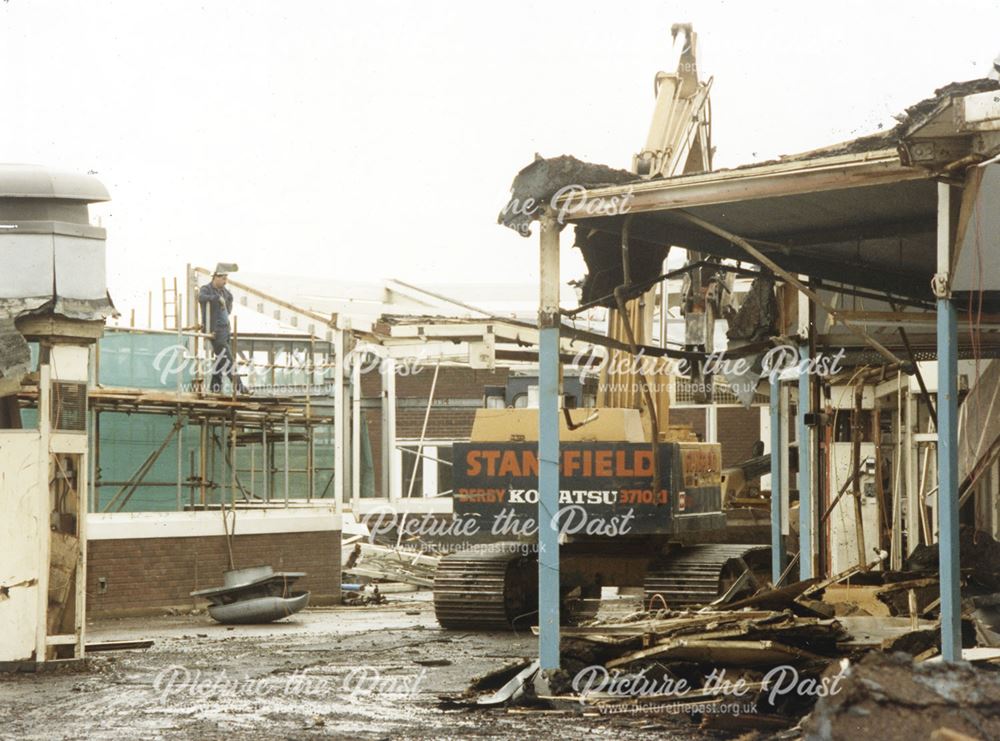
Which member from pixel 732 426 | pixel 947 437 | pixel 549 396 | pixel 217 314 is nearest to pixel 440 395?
pixel 732 426

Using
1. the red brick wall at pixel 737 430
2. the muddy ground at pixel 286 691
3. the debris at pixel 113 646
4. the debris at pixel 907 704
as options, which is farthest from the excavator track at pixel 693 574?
the red brick wall at pixel 737 430

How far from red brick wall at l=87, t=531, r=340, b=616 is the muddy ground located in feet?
7.87

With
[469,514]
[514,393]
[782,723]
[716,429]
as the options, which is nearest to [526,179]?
[782,723]

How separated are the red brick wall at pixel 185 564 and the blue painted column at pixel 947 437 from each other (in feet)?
47.0

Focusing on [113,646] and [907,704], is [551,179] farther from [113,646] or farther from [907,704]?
[113,646]

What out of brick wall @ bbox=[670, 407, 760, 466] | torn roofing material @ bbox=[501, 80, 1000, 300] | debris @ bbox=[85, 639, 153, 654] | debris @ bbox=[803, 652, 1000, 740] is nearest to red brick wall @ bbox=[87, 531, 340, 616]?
debris @ bbox=[85, 639, 153, 654]

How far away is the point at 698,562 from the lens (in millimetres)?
16891

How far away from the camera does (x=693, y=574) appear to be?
16.7 metres

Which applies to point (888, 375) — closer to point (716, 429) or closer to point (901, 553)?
point (901, 553)

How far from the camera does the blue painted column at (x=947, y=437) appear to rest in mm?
8594

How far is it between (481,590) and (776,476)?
401 centimetres

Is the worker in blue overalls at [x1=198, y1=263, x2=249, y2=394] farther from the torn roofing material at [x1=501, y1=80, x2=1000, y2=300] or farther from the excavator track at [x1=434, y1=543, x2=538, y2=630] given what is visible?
the torn roofing material at [x1=501, y1=80, x2=1000, y2=300]

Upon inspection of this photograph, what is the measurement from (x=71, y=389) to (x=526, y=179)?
509 cm

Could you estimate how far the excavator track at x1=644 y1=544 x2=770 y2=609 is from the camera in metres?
16.4
